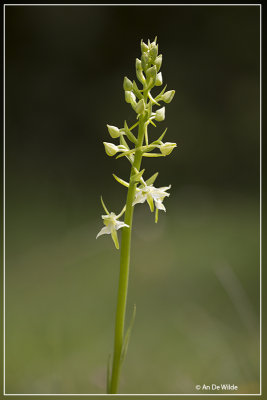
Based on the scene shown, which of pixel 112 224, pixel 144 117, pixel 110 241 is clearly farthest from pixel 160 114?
pixel 110 241

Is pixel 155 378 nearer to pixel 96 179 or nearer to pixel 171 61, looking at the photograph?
pixel 96 179

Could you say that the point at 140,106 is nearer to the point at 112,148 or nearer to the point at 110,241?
the point at 112,148

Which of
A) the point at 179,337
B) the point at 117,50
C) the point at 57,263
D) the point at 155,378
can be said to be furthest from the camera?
the point at 117,50

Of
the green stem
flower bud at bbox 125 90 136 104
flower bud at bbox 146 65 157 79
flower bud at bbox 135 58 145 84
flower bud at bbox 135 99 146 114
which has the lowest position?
the green stem

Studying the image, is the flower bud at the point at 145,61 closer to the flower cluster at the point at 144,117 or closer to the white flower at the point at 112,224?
the flower cluster at the point at 144,117

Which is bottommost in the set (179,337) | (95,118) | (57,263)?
(179,337)

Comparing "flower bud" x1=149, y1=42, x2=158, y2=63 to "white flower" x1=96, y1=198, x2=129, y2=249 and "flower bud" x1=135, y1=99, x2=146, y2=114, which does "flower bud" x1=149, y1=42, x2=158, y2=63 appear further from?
"white flower" x1=96, y1=198, x2=129, y2=249

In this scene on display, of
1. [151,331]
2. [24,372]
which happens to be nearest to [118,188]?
[151,331]

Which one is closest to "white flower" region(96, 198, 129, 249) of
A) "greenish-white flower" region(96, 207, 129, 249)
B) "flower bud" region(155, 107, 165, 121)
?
"greenish-white flower" region(96, 207, 129, 249)
